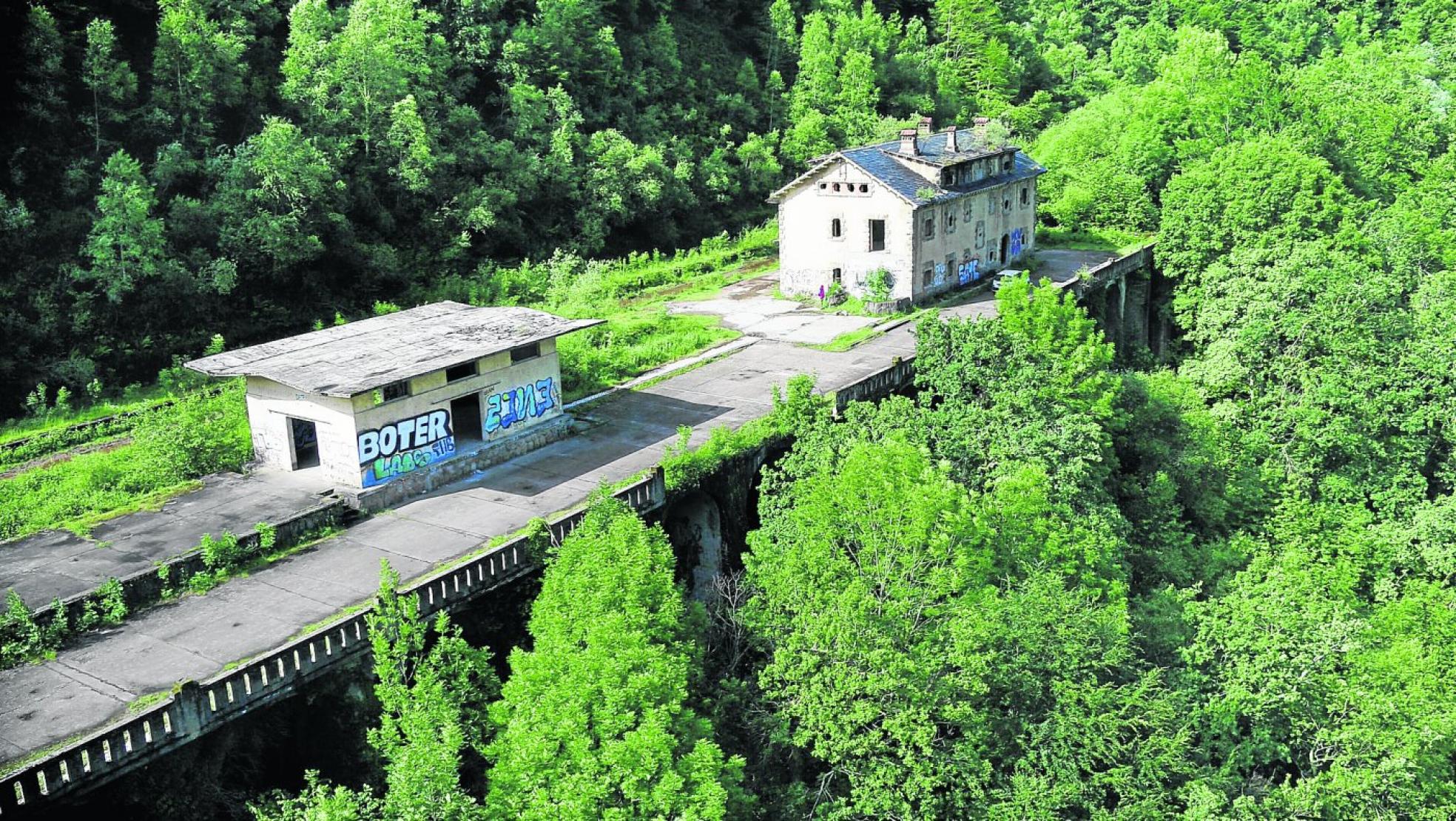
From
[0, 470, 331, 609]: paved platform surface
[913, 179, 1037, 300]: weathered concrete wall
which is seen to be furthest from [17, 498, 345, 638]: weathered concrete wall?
[913, 179, 1037, 300]: weathered concrete wall

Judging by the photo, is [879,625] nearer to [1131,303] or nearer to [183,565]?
[183,565]

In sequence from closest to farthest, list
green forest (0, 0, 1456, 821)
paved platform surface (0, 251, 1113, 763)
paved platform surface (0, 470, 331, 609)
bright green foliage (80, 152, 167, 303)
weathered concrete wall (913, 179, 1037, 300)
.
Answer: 1. paved platform surface (0, 251, 1113, 763)
2. green forest (0, 0, 1456, 821)
3. paved platform surface (0, 470, 331, 609)
4. bright green foliage (80, 152, 167, 303)
5. weathered concrete wall (913, 179, 1037, 300)

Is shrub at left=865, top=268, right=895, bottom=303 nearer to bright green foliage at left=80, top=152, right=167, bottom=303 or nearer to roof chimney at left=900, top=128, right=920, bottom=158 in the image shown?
roof chimney at left=900, top=128, right=920, bottom=158

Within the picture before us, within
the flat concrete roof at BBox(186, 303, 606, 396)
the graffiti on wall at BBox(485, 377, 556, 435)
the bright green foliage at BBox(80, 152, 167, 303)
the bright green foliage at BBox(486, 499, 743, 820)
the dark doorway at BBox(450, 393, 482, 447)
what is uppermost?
the bright green foliage at BBox(80, 152, 167, 303)

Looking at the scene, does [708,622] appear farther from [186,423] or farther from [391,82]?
[391,82]

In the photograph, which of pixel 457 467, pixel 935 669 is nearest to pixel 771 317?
pixel 457 467

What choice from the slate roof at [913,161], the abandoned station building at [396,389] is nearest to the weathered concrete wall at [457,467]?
the abandoned station building at [396,389]
